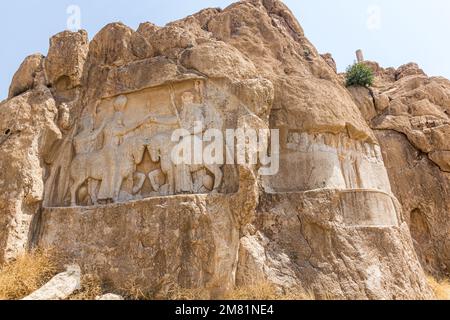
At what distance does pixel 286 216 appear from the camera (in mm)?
7383

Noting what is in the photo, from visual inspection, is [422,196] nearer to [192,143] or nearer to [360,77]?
[360,77]

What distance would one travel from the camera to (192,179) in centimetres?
718

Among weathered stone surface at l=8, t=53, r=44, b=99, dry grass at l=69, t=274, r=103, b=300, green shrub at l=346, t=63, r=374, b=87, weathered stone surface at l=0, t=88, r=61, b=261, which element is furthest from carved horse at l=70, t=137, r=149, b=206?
green shrub at l=346, t=63, r=374, b=87

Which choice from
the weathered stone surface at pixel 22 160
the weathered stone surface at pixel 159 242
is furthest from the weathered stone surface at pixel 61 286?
the weathered stone surface at pixel 22 160

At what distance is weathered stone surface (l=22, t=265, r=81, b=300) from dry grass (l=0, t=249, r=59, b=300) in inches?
10.3

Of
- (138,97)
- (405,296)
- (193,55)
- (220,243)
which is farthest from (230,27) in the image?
(405,296)

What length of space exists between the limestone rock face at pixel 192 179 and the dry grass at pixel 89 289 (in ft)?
0.62

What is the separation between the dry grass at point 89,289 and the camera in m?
6.00

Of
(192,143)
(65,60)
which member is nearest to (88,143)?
(65,60)

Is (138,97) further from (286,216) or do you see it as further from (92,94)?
(286,216)

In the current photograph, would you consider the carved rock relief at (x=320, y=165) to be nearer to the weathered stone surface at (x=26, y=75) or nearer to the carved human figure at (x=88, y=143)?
the carved human figure at (x=88, y=143)

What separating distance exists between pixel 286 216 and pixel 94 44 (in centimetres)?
551

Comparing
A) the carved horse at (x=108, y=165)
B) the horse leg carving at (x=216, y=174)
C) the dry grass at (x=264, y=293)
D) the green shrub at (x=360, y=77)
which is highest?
the green shrub at (x=360, y=77)

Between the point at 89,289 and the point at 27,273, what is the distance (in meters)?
1.01
